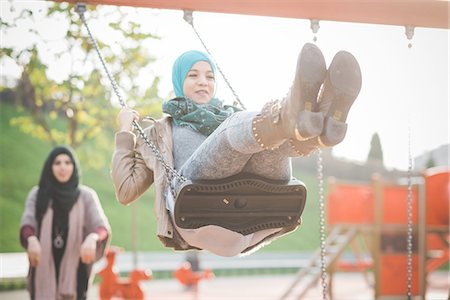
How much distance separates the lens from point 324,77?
2.46m

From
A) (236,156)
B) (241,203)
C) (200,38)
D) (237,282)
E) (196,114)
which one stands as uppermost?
(200,38)

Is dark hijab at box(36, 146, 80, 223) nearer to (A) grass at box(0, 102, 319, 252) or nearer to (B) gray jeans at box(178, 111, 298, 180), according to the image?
(B) gray jeans at box(178, 111, 298, 180)

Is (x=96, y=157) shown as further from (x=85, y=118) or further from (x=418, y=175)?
(x=418, y=175)

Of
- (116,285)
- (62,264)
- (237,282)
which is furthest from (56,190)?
(237,282)

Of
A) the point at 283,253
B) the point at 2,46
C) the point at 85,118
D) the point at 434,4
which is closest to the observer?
the point at 434,4

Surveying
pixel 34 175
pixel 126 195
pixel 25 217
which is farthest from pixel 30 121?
pixel 34 175

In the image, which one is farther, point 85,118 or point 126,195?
point 85,118

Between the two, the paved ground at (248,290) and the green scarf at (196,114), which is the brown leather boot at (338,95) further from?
the paved ground at (248,290)

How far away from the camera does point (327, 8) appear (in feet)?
11.1

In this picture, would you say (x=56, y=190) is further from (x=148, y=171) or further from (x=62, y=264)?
(x=148, y=171)

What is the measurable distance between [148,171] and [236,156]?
730mm

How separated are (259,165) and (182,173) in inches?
12.7

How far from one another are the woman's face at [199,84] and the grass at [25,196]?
11717 mm

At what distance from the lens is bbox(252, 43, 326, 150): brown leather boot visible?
235 cm
